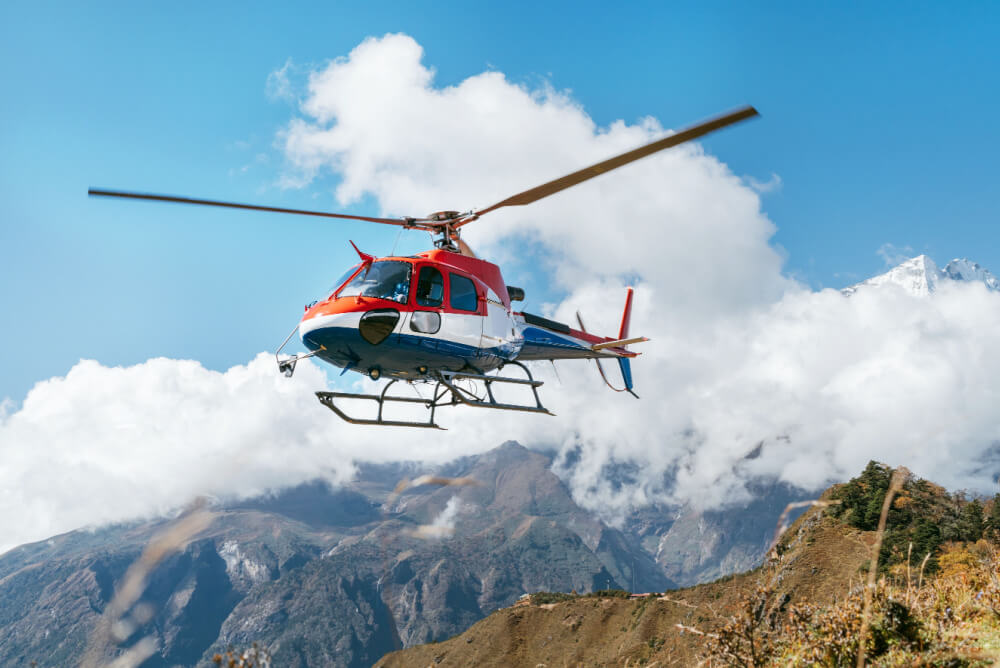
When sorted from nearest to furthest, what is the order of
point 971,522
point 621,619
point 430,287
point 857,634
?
point 857,634 → point 430,287 → point 971,522 → point 621,619

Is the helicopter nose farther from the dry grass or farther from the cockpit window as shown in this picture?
the dry grass

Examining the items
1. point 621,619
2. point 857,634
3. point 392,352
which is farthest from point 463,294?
point 621,619

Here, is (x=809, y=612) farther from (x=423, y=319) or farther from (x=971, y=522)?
(x=971, y=522)

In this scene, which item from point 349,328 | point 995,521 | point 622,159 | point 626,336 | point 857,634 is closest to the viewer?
point 857,634

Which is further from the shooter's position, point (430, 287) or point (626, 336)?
point (626, 336)

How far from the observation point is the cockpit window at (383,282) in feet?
52.1

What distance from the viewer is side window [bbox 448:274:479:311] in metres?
17.1

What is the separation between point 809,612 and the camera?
6.93 metres

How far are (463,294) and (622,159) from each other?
21.1 feet

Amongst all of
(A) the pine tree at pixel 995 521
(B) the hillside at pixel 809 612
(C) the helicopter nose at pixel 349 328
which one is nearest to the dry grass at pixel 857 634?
(B) the hillside at pixel 809 612

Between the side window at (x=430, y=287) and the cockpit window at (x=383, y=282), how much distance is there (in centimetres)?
36

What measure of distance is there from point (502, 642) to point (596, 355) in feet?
218

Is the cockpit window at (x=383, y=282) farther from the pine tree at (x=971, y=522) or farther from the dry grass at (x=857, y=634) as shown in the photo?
the pine tree at (x=971, y=522)

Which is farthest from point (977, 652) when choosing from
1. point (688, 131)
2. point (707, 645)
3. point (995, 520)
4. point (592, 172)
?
point (995, 520)
